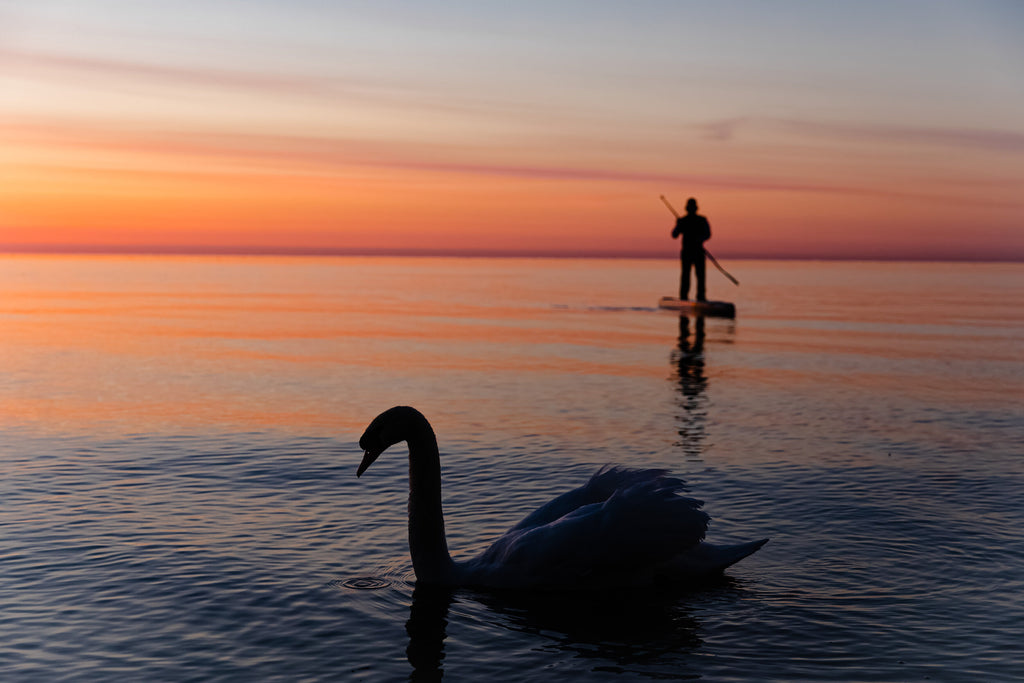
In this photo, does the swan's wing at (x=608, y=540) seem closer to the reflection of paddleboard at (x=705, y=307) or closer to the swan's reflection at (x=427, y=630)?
the swan's reflection at (x=427, y=630)

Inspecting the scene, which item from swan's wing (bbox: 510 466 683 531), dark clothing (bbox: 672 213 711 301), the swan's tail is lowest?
the swan's tail

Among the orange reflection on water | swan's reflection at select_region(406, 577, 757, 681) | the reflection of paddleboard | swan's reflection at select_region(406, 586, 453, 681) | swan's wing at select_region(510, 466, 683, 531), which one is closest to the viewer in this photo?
swan's reflection at select_region(406, 586, 453, 681)

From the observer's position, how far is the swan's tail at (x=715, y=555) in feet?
27.0

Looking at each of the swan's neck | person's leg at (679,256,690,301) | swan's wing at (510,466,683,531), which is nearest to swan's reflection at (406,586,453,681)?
the swan's neck

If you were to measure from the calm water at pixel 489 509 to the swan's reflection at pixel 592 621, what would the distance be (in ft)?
0.09

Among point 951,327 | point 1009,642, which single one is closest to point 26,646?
point 1009,642

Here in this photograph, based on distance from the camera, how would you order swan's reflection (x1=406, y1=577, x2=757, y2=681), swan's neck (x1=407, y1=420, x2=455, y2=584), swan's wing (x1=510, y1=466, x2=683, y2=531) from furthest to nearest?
swan's wing (x1=510, y1=466, x2=683, y2=531), swan's neck (x1=407, y1=420, x2=455, y2=584), swan's reflection (x1=406, y1=577, x2=757, y2=681)

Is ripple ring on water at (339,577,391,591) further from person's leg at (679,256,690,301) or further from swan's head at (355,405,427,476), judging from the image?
person's leg at (679,256,690,301)

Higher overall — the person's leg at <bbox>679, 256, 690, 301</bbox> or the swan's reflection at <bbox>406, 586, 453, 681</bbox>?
the person's leg at <bbox>679, 256, 690, 301</bbox>

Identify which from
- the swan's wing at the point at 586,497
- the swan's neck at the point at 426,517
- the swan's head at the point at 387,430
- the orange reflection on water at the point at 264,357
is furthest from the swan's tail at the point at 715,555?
the orange reflection on water at the point at 264,357

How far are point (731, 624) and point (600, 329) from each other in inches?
1096

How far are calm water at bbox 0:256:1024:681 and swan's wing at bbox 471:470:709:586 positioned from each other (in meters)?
0.27

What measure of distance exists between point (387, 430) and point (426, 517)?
0.76m

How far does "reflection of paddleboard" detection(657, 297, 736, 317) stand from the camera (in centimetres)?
3912
